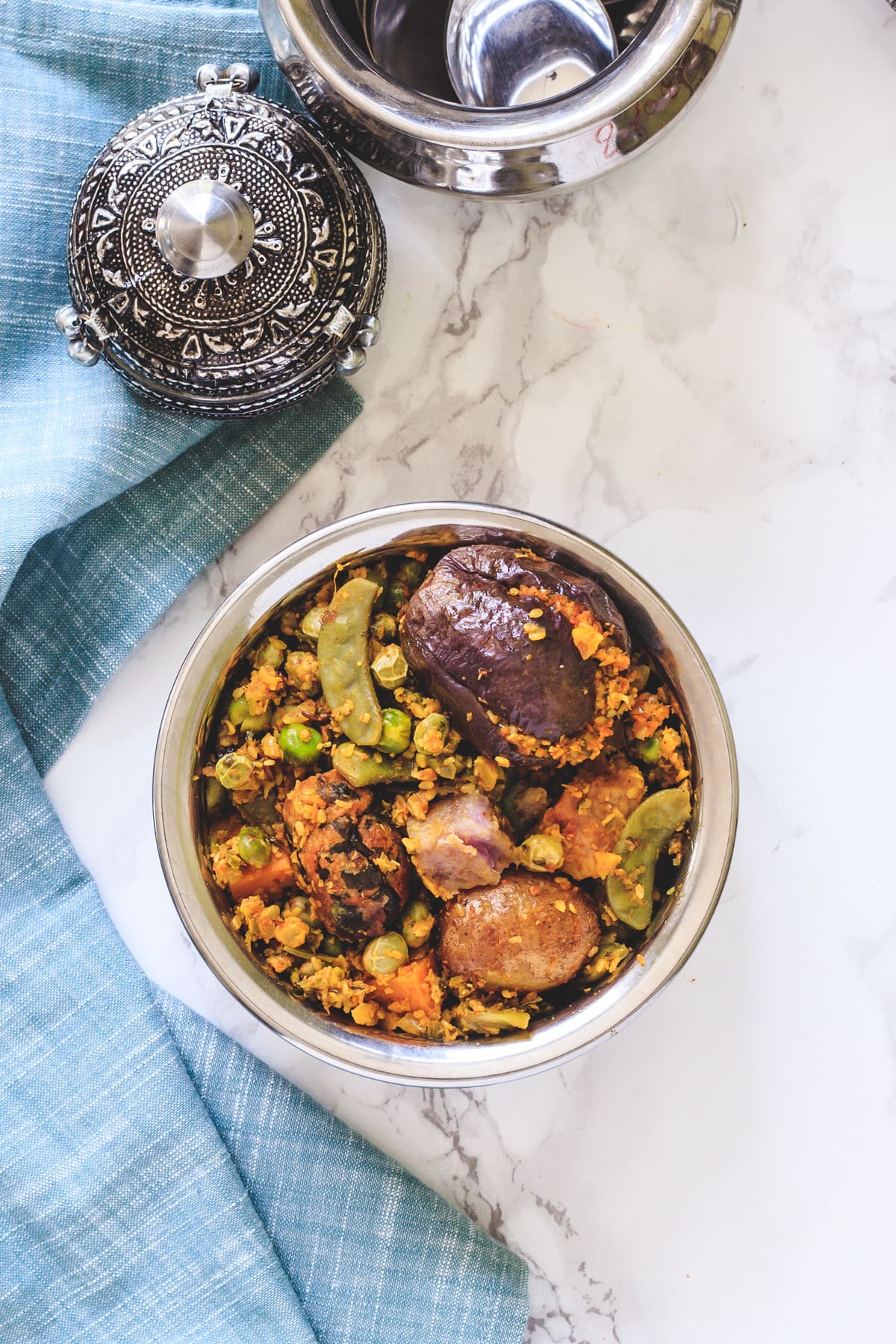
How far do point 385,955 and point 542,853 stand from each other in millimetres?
300

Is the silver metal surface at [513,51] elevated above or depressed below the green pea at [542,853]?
above

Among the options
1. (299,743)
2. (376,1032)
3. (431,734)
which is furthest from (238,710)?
(376,1032)

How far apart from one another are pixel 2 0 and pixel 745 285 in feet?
4.82

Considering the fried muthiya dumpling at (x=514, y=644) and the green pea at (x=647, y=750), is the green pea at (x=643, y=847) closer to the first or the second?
the green pea at (x=647, y=750)

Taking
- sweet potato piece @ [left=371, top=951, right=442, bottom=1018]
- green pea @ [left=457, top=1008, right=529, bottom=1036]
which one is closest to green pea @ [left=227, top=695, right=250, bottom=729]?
sweet potato piece @ [left=371, top=951, right=442, bottom=1018]

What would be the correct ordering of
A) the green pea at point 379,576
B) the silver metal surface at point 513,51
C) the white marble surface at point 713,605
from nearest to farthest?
the green pea at point 379,576 → the silver metal surface at point 513,51 → the white marble surface at point 713,605

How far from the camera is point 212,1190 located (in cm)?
218

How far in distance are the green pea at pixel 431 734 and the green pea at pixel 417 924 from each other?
26cm

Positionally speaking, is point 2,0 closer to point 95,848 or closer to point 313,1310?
point 95,848

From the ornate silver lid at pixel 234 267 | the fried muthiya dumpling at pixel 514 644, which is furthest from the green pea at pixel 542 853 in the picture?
the ornate silver lid at pixel 234 267

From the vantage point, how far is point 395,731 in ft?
6.13

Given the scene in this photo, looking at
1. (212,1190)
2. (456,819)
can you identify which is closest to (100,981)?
(212,1190)

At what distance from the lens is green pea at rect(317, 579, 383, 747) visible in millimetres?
1873

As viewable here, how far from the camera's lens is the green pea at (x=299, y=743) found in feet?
6.17
